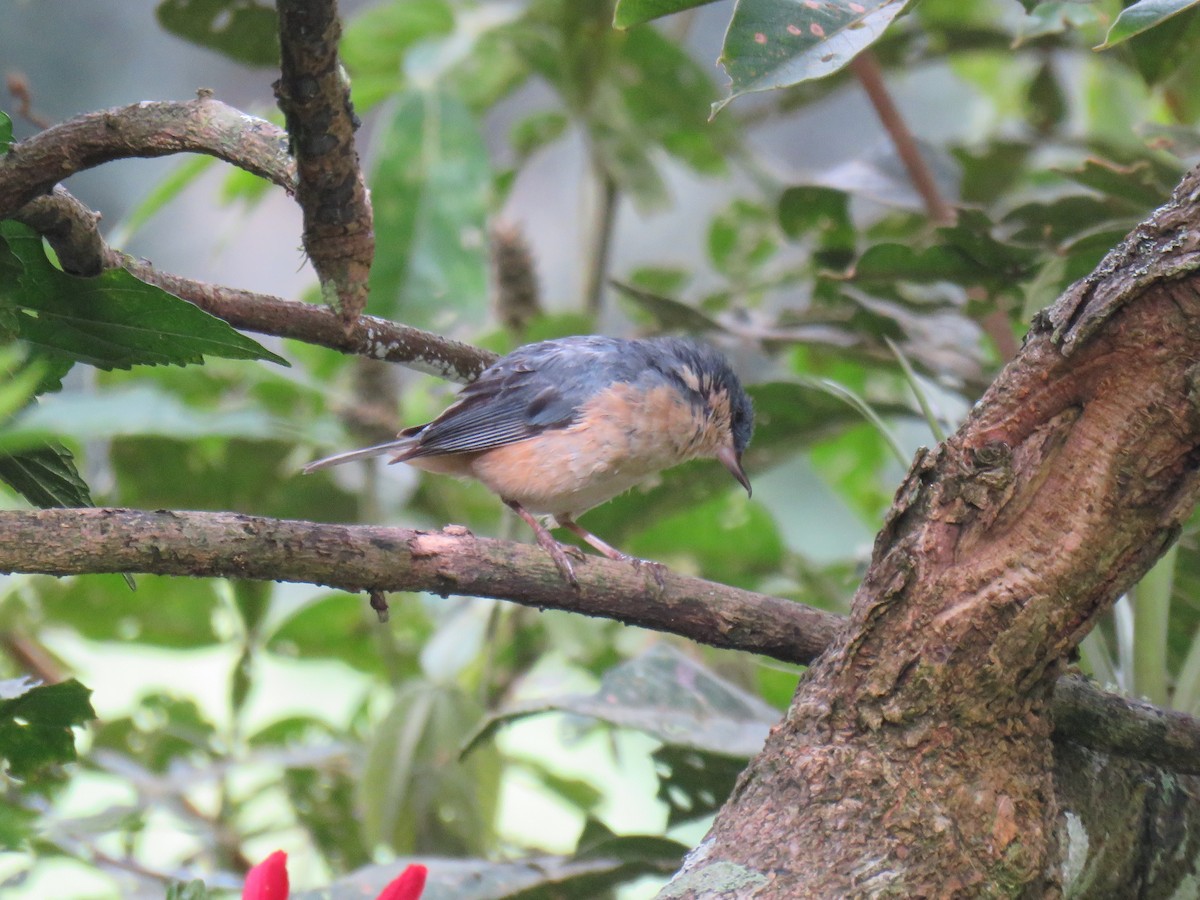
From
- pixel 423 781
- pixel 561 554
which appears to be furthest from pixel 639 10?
pixel 423 781

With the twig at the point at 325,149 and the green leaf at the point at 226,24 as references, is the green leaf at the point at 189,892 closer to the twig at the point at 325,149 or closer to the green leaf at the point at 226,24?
the twig at the point at 325,149

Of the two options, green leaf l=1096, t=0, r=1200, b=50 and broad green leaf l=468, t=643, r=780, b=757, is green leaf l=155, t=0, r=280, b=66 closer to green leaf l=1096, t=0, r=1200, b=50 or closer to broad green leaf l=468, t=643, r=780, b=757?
broad green leaf l=468, t=643, r=780, b=757

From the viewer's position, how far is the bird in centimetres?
296

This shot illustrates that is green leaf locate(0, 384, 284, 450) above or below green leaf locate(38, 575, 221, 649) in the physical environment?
below

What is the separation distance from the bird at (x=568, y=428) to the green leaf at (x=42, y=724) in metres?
1.24

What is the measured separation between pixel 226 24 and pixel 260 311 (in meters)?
2.10

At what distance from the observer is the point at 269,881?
1399 mm

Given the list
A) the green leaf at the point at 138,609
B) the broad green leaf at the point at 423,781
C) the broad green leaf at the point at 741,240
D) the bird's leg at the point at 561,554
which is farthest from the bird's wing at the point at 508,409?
the broad green leaf at the point at 741,240

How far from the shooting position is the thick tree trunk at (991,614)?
147cm

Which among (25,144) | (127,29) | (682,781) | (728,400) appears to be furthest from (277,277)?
(25,144)

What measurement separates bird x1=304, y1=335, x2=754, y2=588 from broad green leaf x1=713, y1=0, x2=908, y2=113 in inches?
54.1

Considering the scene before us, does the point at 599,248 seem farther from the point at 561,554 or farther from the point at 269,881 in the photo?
the point at 269,881

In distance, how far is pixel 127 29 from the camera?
16.1ft

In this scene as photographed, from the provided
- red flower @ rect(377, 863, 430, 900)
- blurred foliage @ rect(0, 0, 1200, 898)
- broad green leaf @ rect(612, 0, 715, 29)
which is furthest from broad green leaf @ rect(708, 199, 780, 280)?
red flower @ rect(377, 863, 430, 900)
